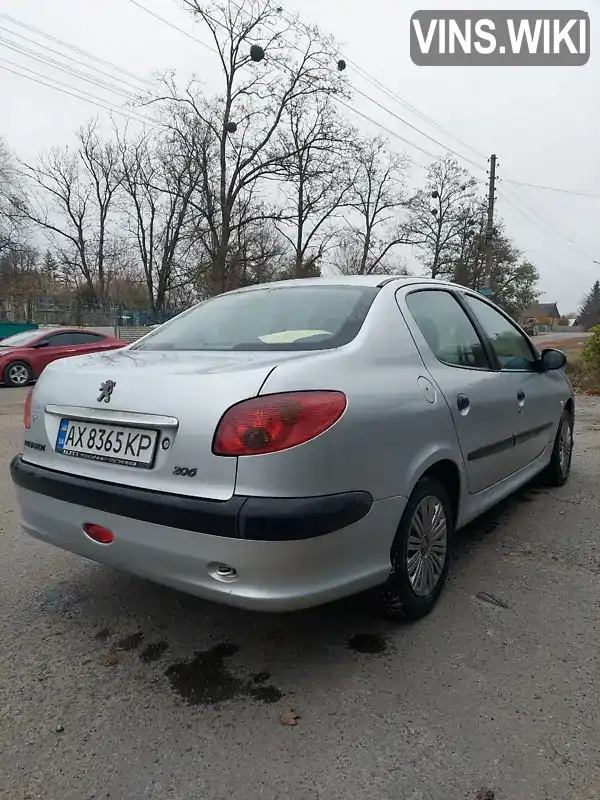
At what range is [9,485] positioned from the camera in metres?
4.90

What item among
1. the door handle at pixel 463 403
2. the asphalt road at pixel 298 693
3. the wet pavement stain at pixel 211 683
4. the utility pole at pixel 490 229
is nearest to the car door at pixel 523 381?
the door handle at pixel 463 403

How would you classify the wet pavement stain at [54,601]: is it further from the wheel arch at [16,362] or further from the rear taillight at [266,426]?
the wheel arch at [16,362]

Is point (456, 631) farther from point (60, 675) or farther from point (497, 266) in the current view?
point (497, 266)

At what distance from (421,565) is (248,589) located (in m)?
0.94

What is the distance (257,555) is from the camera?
6.38 feet

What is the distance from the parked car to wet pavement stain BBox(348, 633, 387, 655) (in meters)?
0.12

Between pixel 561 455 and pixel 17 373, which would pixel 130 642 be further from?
pixel 17 373

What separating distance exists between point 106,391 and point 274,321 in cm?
88

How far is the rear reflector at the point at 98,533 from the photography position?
224 cm

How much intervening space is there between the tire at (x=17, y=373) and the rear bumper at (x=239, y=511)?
12.0 metres

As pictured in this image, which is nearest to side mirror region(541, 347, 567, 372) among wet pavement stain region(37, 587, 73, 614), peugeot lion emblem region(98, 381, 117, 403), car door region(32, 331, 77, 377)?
peugeot lion emblem region(98, 381, 117, 403)

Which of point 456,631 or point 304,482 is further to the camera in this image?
point 456,631

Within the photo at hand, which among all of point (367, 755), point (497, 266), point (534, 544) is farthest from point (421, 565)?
point (497, 266)

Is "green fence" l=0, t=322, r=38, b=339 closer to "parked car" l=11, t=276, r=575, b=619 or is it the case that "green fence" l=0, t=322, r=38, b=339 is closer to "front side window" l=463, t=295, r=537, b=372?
"front side window" l=463, t=295, r=537, b=372
